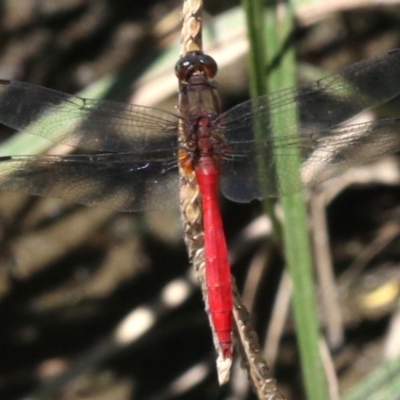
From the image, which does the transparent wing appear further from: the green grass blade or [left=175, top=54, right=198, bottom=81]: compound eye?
[left=175, top=54, right=198, bottom=81]: compound eye

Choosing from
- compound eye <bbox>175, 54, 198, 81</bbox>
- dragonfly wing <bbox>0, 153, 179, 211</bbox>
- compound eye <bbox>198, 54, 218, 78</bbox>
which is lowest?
dragonfly wing <bbox>0, 153, 179, 211</bbox>

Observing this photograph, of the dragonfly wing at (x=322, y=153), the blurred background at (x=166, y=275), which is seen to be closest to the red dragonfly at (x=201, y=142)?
the dragonfly wing at (x=322, y=153)

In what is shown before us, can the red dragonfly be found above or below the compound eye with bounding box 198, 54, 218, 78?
Answer: below

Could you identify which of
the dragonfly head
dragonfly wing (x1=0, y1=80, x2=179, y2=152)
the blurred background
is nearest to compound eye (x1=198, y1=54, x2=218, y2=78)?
the dragonfly head

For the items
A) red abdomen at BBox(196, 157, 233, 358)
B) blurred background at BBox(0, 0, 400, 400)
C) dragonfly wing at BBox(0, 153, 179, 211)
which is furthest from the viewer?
blurred background at BBox(0, 0, 400, 400)

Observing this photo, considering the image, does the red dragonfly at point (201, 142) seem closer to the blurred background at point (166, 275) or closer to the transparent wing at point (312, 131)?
the transparent wing at point (312, 131)

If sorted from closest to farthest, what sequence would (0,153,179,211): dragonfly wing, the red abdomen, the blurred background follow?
1. the red abdomen
2. (0,153,179,211): dragonfly wing
3. the blurred background

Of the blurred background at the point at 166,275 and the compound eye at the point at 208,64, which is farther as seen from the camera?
the blurred background at the point at 166,275
